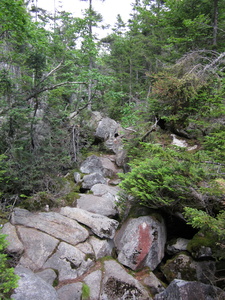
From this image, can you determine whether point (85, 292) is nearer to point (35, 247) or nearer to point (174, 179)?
point (35, 247)

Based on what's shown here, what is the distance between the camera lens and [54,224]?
662 cm

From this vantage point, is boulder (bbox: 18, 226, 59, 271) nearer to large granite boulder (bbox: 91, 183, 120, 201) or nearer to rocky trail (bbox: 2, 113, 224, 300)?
rocky trail (bbox: 2, 113, 224, 300)

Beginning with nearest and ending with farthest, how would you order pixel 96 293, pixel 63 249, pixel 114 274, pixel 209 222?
pixel 209 222 → pixel 96 293 → pixel 114 274 → pixel 63 249

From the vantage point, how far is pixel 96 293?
16.4 ft

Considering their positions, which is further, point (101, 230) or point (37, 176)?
point (37, 176)

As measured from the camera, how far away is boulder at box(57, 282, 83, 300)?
15.6 ft

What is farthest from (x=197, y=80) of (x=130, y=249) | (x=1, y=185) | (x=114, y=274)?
(x=1, y=185)

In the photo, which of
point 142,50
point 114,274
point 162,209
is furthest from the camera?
point 142,50

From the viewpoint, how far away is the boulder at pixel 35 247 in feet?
17.6

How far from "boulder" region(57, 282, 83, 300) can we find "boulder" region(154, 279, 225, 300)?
2191 mm

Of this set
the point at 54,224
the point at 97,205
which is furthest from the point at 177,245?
the point at 54,224

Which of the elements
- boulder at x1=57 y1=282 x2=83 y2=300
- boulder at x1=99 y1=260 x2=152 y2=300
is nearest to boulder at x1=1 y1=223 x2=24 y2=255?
boulder at x1=57 y1=282 x2=83 y2=300

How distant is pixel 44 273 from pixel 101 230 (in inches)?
88.1

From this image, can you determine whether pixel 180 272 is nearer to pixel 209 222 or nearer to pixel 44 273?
pixel 209 222
